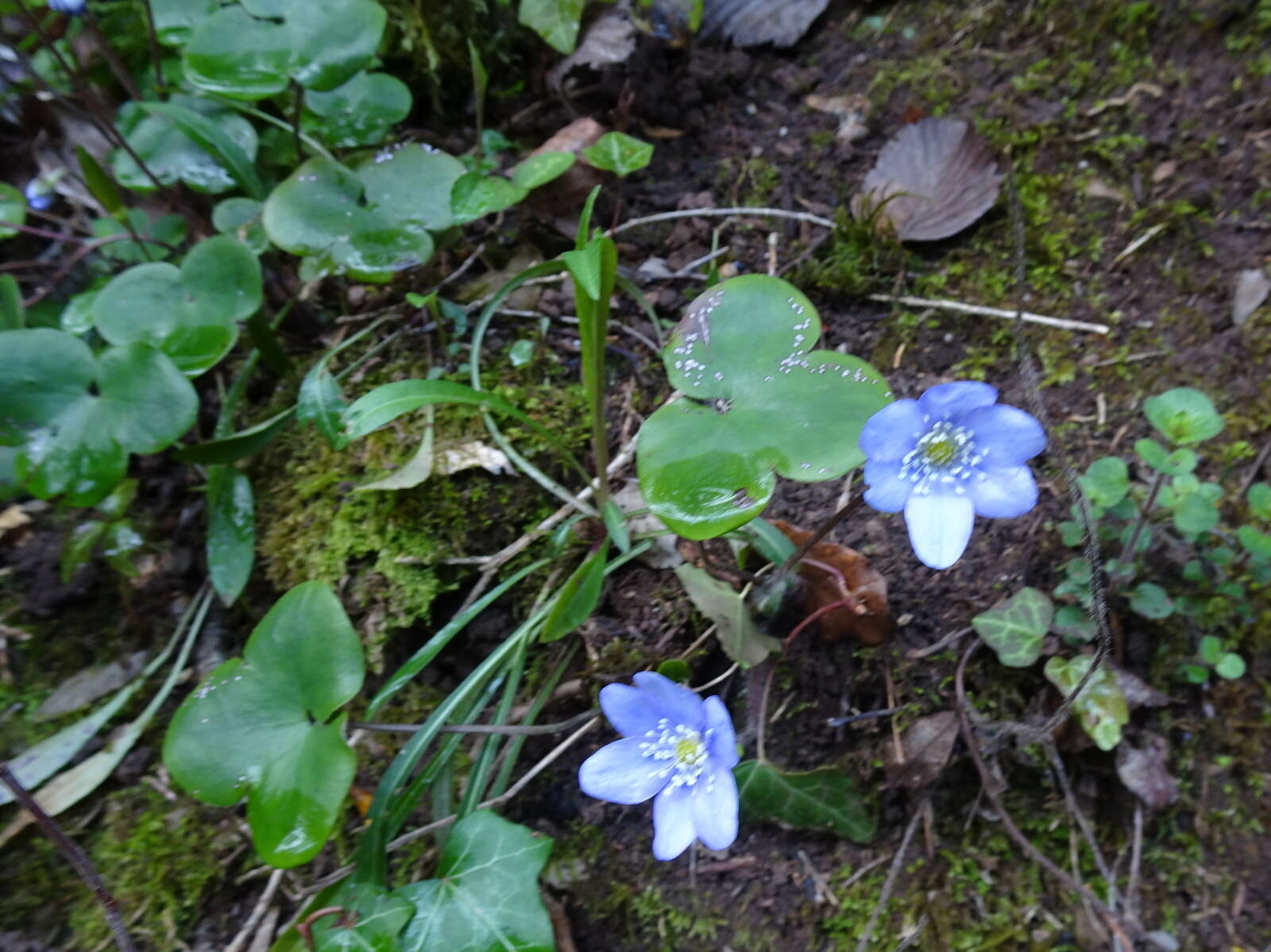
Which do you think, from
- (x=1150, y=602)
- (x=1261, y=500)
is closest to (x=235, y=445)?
(x=1150, y=602)

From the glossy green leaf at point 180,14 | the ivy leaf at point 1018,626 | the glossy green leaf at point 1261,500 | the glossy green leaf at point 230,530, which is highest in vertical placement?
the glossy green leaf at point 180,14

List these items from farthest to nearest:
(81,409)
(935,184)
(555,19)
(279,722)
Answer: (555,19)
(935,184)
(81,409)
(279,722)

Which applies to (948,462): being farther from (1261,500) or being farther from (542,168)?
(542,168)

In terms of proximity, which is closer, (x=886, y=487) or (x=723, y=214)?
(x=886, y=487)

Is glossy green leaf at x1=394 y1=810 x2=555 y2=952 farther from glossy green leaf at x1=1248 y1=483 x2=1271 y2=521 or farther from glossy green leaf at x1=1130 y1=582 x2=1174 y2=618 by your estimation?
glossy green leaf at x1=1248 y1=483 x2=1271 y2=521

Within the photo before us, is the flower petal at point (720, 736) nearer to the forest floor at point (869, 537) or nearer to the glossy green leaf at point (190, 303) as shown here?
the forest floor at point (869, 537)

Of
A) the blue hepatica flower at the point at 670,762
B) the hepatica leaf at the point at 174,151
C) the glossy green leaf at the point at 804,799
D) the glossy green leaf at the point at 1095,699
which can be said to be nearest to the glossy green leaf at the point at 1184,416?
the glossy green leaf at the point at 1095,699
